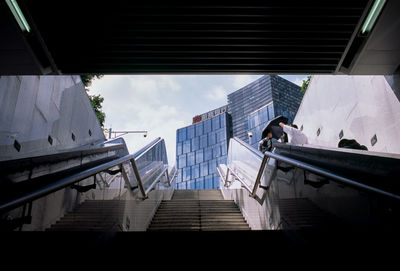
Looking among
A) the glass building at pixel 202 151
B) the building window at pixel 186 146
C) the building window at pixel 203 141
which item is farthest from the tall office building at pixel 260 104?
the building window at pixel 186 146

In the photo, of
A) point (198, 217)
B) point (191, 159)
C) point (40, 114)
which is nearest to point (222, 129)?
point (191, 159)

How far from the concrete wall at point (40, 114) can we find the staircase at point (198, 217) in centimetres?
223

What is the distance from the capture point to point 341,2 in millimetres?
4285

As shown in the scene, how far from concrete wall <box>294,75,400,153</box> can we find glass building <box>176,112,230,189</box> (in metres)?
47.3

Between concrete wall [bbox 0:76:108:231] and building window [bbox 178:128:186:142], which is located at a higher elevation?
building window [bbox 178:128:186:142]

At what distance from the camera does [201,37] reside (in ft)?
16.1

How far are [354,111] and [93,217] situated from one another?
221 inches

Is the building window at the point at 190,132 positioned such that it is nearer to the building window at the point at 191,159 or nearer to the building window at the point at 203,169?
the building window at the point at 191,159

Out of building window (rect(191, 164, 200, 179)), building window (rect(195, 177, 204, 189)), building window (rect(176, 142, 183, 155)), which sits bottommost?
building window (rect(195, 177, 204, 189))

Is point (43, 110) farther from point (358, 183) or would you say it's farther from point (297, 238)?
point (358, 183)

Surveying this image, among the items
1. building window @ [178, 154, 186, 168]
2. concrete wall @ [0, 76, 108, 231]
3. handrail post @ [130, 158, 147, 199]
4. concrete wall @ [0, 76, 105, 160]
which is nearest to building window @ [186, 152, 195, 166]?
building window @ [178, 154, 186, 168]

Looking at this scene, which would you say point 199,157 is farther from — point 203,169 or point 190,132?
point 190,132

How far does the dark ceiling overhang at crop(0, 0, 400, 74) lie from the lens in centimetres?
432

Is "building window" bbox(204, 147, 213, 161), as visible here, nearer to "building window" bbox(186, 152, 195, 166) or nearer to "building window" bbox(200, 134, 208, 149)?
"building window" bbox(200, 134, 208, 149)
